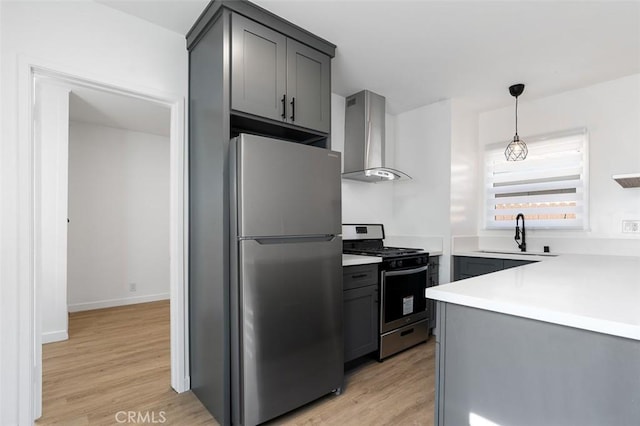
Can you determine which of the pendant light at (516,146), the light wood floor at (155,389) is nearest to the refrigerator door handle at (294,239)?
the light wood floor at (155,389)

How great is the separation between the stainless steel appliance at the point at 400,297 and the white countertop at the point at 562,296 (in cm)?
124

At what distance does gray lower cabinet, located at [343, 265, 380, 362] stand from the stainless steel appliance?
88 millimetres

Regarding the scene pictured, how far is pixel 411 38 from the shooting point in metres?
2.36

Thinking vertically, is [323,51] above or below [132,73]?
above

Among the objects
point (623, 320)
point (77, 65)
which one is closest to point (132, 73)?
point (77, 65)

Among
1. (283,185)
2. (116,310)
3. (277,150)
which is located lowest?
(116,310)

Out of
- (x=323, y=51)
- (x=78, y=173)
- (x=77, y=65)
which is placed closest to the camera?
(x=77, y=65)

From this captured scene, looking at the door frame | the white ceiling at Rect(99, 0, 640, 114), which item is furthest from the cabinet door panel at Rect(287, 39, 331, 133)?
the door frame

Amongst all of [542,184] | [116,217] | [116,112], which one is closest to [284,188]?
[542,184]

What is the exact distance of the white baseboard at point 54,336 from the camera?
10.6 ft

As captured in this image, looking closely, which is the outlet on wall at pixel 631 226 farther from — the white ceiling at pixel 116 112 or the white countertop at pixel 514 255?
the white ceiling at pixel 116 112

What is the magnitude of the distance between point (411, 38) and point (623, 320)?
2.14 metres

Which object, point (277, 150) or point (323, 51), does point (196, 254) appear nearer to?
point (277, 150)

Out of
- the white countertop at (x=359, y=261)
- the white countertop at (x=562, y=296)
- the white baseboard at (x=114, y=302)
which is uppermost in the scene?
the white countertop at (x=562, y=296)
